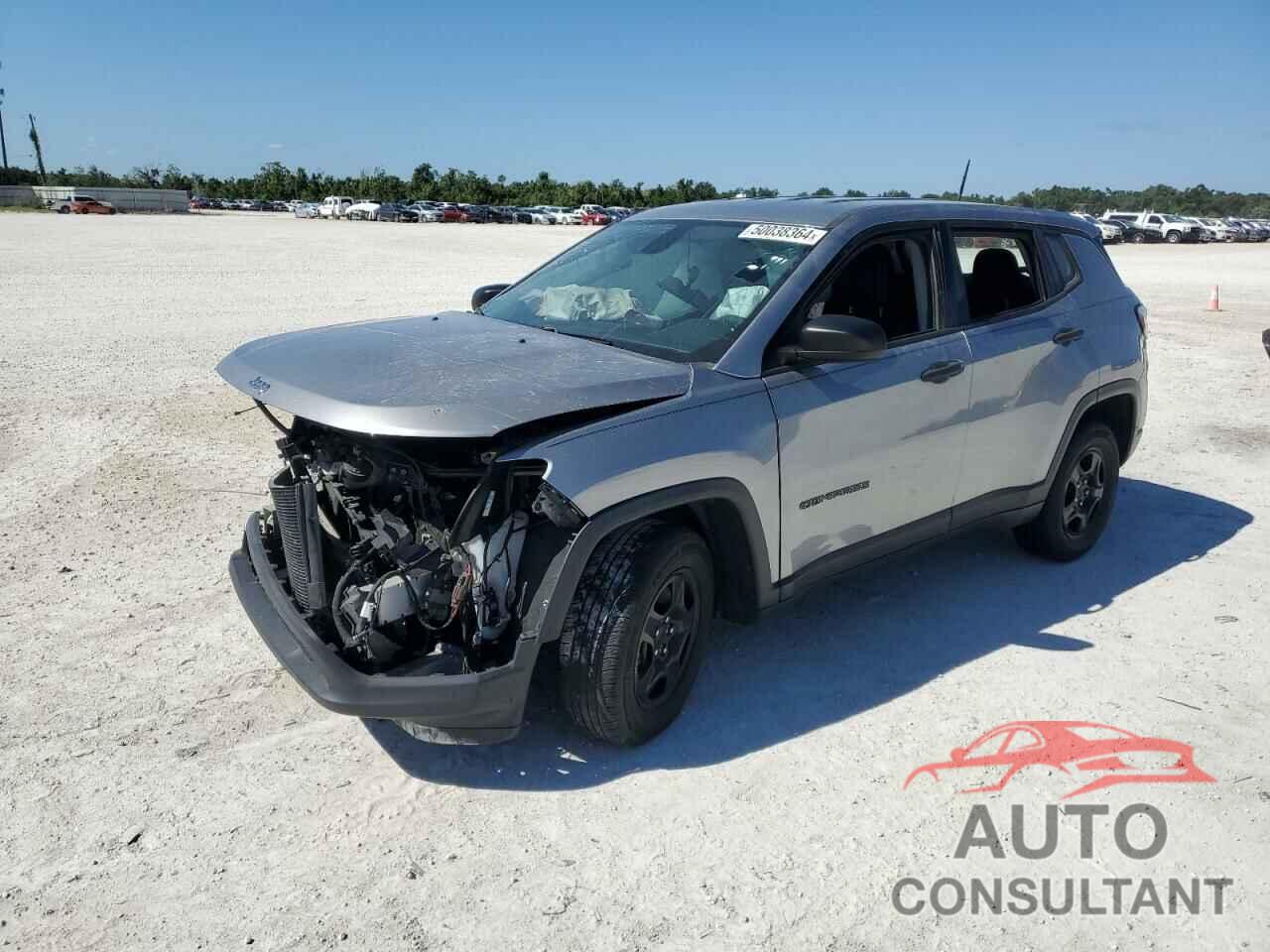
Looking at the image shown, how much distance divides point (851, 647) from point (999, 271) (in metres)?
2.12

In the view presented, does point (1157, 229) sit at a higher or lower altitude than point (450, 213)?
higher

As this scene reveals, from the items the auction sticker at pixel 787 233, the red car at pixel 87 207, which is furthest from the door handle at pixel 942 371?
the red car at pixel 87 207

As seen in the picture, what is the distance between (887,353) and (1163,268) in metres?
30.3

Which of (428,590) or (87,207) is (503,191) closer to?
(87,207)

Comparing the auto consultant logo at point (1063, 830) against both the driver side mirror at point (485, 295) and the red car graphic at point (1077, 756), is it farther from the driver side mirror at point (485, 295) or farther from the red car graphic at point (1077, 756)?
the driver side mirror at point (485, 295)

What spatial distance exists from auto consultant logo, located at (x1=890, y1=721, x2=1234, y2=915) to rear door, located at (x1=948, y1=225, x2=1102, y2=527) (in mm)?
1251

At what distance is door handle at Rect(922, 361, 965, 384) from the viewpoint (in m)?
4.41

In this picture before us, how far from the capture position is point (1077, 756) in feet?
12.5

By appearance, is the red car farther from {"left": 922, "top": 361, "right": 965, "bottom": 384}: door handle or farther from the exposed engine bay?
{"left": 922, "top": 361, "right": 965, "bottom": 384}: door handle

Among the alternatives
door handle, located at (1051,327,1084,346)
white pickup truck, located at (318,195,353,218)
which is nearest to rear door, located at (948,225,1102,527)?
door handle, located at (1051,327,1084,346)

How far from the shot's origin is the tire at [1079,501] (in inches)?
215

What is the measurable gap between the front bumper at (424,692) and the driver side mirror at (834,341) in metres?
1.50

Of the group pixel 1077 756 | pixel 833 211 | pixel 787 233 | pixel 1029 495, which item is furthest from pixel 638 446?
pixel 1029 495

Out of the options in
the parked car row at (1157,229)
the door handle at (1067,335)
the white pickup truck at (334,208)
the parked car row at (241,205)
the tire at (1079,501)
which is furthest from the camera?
the parked car row at (241,205)
